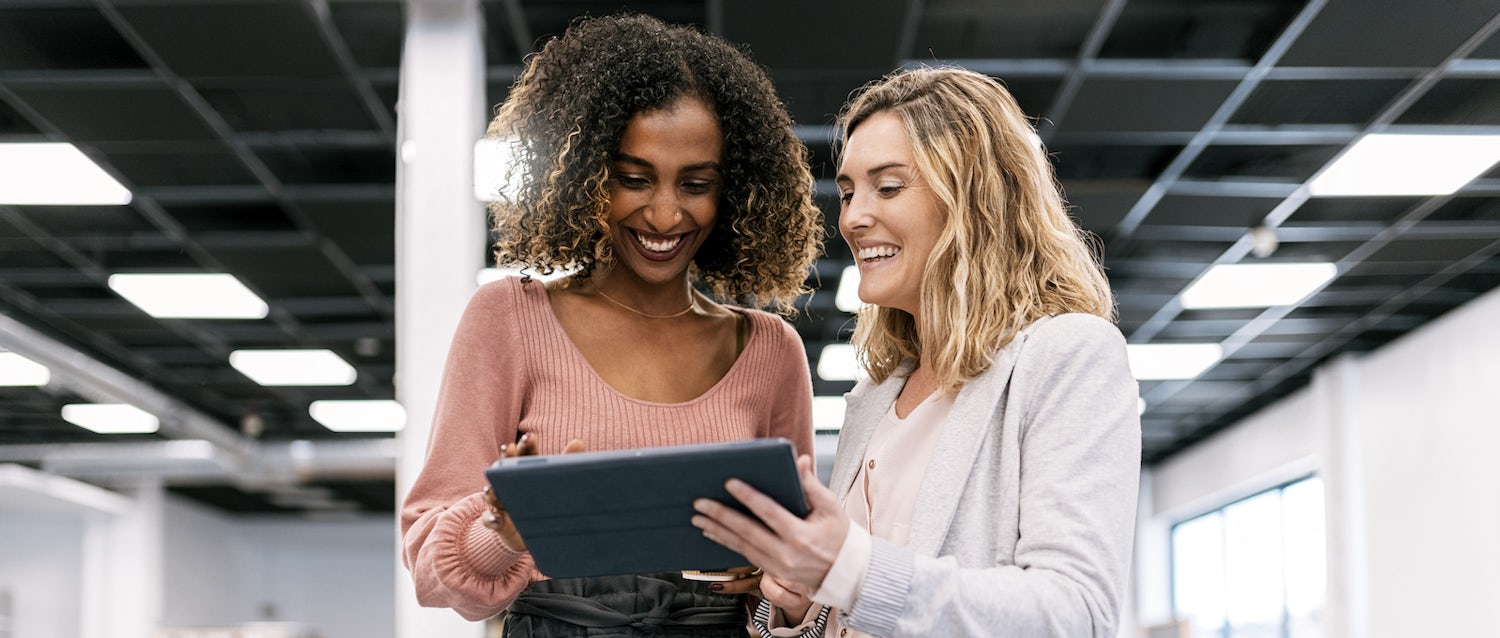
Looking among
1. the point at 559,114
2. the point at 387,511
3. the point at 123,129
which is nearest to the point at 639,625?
the point at 559,114

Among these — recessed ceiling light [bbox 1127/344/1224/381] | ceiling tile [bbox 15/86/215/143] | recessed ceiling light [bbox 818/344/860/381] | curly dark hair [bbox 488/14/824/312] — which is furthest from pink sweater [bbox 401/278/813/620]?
recessed ceiling light [bbox 1127/344/1224/381]

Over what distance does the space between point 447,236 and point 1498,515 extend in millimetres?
6880

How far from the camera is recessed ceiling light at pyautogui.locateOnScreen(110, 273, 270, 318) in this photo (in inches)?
330

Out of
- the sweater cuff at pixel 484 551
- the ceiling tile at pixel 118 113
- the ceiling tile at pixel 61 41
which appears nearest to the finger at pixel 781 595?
the sweater cuff at pixel 484 551

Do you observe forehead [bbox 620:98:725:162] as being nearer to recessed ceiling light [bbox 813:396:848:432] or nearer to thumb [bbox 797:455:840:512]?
thumb [bbox 797:455:840:512]

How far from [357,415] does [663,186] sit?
11650 millimetres

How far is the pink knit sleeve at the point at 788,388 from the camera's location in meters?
2.03

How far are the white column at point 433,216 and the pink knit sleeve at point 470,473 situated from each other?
9.17 feet

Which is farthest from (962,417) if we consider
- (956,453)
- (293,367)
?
(293,367)

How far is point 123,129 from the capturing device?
241 inches

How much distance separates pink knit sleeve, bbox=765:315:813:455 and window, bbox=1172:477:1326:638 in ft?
31.1

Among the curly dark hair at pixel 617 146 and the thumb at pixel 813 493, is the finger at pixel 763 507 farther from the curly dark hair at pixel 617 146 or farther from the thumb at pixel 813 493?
the curly dark hair at pixel 617 146

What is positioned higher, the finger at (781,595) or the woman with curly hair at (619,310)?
the woman with curly hair at (619,310)

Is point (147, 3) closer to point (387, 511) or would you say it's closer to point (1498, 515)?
point (1498, 515)
